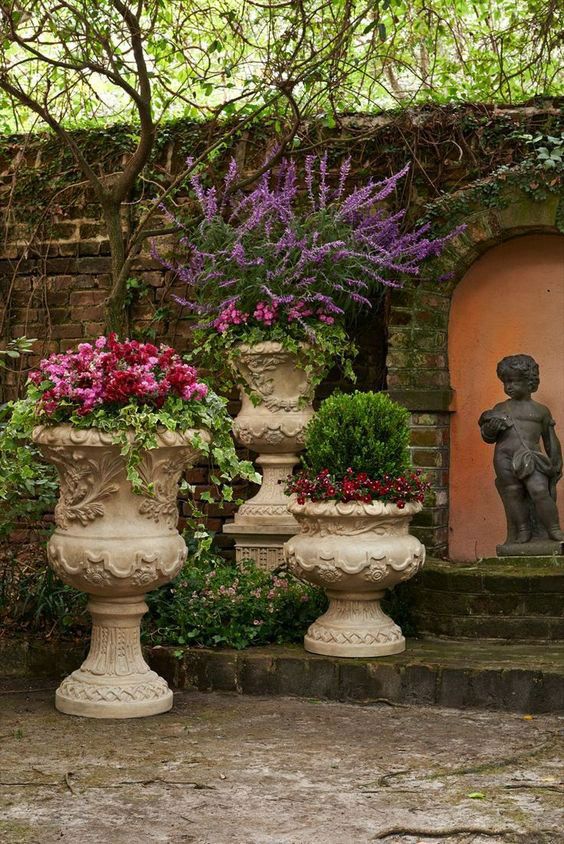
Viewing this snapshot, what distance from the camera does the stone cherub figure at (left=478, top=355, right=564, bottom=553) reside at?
6.05 meters

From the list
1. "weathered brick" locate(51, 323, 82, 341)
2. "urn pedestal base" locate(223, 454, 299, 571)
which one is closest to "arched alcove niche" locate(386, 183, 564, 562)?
"urn pedestal base" locate(223, 454, 299, 571)

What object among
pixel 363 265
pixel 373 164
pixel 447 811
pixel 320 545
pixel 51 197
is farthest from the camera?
pixel 51 197

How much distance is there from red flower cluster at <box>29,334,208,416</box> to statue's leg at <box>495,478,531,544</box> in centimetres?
205

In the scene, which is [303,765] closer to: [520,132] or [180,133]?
[520,132]

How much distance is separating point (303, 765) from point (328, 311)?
9.64 ft

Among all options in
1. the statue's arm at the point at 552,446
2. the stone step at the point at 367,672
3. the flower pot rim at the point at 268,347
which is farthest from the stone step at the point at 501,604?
the flower pot rim at the point at 268,347

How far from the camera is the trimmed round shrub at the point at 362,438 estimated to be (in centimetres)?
527

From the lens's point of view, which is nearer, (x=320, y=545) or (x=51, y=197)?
(x=320, y=545)

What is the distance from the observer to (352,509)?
16.9 feet

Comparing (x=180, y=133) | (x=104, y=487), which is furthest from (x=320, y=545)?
(x=180, y=133)

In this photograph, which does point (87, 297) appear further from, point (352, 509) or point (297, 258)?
point (352, 509)

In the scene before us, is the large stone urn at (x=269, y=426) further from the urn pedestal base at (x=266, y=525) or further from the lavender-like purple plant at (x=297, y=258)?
the lavender-like purple plant at (x=297, y=258)

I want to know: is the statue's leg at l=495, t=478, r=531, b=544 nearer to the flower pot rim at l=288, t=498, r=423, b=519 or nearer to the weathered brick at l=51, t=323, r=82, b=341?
the flower pot rim at l=288, t=498, r=423, b=519

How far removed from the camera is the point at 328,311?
Result: 20.8 ft
